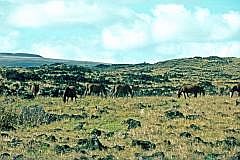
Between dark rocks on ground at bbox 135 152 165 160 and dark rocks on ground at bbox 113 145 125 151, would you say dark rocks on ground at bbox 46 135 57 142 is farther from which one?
dark rocks on ground at bbox 135 152 165 160

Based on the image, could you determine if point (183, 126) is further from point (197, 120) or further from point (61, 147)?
point (61, 147)

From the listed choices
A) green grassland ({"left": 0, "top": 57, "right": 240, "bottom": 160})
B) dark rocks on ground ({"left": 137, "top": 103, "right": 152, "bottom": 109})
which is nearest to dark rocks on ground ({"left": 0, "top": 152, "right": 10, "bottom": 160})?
green grassland ({"left": 0, "top": 57, "right": 240, "bottom": 160})

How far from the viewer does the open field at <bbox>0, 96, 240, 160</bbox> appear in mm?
20969

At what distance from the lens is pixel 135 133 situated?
87.1ft

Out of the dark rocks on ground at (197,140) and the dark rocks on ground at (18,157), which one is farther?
the dark rocks on ground at (197,140)

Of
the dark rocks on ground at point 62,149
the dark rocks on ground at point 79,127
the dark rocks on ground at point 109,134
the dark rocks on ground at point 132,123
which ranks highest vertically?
the dark rocks on ground at point 62,149

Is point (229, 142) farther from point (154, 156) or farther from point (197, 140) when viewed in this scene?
point (154, 156)

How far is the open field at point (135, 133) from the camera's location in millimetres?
20969

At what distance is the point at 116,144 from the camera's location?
23484 millimetres

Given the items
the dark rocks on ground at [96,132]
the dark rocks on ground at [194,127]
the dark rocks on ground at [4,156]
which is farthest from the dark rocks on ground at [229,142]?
the dark rocks on ground at [4,156]

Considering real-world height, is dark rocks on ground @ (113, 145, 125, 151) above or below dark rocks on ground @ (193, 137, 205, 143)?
below

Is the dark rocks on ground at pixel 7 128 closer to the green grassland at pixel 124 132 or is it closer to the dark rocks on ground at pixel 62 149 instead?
the green grassland at pixel 124 132

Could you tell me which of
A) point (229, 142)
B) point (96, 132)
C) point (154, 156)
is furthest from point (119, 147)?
point (96, 132)

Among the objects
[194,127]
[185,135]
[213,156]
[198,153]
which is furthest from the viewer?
[194,127]
